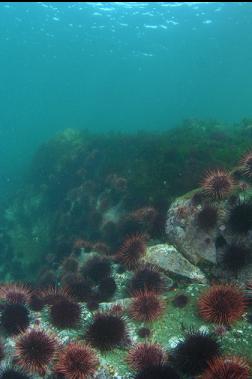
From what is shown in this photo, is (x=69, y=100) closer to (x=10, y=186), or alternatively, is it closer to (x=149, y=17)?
(x=149, y=17)

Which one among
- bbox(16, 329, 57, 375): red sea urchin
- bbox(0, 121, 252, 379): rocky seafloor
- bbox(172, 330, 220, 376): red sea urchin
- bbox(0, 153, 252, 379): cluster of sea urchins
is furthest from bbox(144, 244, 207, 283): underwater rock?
bbox(16, 329, 57, 375): red sea urchin

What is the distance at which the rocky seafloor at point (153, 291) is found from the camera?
21.6ft

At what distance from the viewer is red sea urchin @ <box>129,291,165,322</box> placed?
7820 millimetres

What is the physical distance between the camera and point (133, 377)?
6.37 metres

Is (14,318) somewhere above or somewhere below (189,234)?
below

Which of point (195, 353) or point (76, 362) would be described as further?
point (76, 362)

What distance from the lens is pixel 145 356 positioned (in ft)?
21.6

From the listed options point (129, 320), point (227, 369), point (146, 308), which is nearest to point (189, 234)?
point (146, 308)

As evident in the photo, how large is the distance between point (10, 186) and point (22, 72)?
59.4 m

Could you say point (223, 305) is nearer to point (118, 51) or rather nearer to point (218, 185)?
point (218, 185)

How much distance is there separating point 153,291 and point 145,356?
2.23m

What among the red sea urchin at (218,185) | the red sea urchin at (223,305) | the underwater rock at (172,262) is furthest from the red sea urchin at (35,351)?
the red sea urchin at (218,185)

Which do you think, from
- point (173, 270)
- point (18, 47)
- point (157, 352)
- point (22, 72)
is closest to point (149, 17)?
point (18, 47)

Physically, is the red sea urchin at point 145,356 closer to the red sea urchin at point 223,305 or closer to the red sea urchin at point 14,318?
the red sea urchin at point 223,305
